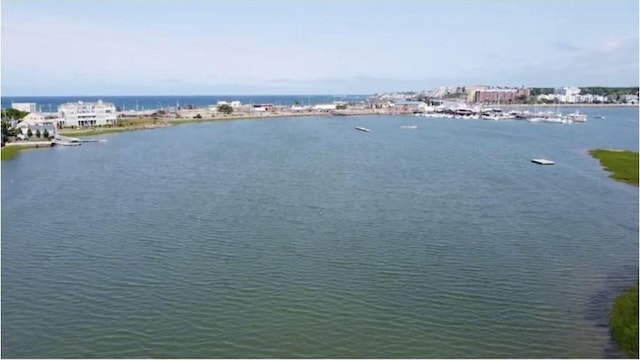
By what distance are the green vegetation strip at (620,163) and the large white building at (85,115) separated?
34030mm

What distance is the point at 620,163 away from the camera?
21.0 meters

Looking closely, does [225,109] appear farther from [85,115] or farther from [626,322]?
[626,322]

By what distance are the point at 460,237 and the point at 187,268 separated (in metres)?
5.44

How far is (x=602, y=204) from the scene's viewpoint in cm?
1407

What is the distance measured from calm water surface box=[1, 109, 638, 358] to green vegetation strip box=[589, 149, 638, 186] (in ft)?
3.08

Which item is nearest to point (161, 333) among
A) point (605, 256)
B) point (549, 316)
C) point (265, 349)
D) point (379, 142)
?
point (265, 349)

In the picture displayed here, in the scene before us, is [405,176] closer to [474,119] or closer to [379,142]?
[379,142]

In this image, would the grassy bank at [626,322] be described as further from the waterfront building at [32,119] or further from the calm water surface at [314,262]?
the waterfront building at [32,119]

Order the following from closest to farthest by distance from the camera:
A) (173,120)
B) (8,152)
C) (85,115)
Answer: (8,152)
(85,115)
(173,120)

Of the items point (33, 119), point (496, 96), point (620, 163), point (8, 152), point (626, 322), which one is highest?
point (496, 96)

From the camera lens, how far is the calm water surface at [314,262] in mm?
7016

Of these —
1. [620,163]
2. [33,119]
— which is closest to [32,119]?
[33,119]

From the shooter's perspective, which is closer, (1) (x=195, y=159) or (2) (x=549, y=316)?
(2) (x=549, y=316)

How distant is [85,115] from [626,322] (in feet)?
133
